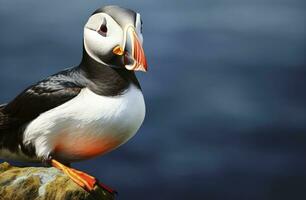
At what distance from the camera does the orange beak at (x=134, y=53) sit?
3283 mm

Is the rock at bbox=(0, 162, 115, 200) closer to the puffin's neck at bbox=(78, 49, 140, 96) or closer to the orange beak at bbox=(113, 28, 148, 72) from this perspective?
the puffin's neck at bbox=(78, 49, 140, 96)

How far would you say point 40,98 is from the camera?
348cm

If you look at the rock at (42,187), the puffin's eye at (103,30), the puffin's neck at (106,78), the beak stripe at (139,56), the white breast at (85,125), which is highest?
the puffin's eye at (103,30)

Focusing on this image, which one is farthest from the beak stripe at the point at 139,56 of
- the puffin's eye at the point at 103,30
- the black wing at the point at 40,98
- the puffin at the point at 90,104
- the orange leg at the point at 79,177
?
the orange leg at the point at 79,177

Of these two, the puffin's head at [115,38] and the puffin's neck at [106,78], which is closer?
the puffin's head at [115,38]

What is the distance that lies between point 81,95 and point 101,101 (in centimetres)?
10

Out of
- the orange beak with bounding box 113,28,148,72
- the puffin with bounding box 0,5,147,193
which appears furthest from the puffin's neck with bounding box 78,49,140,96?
the orange beak with bounding box 113,28,148,72

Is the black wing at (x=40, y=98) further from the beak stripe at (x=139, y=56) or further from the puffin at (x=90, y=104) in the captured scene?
the beak stripe at (x=139, y=56)

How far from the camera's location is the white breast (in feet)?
11.1

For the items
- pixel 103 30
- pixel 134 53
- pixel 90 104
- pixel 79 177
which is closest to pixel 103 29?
pixel 103 30

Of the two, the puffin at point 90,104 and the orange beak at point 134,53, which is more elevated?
the orange beak at point 134,53

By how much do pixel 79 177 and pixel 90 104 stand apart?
34cm

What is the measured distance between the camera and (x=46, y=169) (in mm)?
3436

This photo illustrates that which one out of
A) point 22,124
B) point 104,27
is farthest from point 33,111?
point 104,27
